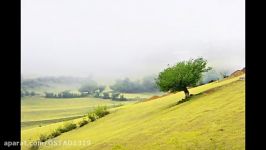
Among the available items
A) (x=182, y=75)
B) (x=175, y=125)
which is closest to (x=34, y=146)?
(x=175, y=125)

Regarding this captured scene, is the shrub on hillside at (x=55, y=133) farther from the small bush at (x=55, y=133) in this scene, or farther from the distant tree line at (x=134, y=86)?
the distant tree line at (x=134, y=86)

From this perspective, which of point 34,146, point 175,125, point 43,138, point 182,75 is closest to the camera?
point 175,125

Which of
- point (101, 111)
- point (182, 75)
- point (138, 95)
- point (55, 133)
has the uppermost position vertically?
point (182, 75)

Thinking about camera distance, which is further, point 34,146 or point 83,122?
point 83,122

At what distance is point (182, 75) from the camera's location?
210 inches

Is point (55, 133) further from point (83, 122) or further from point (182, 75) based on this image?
point (182, 75)

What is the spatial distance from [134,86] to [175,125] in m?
0.67

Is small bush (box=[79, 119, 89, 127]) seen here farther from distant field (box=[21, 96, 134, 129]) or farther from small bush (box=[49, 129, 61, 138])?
small bush (box=[49, 129, 61, 138])

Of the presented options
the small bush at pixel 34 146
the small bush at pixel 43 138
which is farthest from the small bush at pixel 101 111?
the small bush at pixel 34 146

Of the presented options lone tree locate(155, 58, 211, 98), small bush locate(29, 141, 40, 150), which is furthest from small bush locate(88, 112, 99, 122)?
lone tree locate(155, 58, 211, 98)
